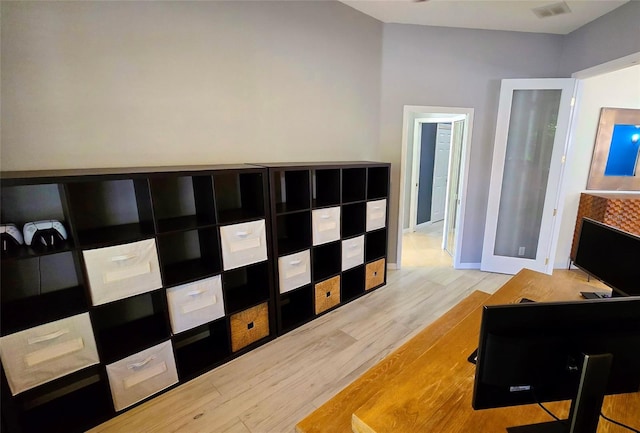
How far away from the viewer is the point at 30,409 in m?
1.73

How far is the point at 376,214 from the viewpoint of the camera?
309 centimetres

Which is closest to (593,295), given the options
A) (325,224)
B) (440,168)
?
(325,224)

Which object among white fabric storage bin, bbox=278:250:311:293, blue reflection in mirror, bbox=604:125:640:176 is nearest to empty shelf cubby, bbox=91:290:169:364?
white fabric storage bin, bbox=278:250:311:293

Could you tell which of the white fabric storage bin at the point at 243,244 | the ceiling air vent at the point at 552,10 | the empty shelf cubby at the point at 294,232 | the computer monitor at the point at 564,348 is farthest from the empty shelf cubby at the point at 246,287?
the ceiling air vent at the point at 552,10

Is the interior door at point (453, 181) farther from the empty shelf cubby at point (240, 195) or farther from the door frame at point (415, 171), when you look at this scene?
the empty shelf cubby at point (240, 195)

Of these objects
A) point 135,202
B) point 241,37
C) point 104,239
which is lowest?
point 104,239

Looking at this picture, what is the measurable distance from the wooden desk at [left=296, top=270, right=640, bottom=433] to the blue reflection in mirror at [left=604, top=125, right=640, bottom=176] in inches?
142

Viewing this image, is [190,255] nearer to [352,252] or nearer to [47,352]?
[47,352]

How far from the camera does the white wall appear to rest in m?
3.41

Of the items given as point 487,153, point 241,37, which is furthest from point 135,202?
point 487,153

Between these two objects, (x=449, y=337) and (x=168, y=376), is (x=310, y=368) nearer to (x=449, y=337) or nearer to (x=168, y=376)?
(x=168, y=376)

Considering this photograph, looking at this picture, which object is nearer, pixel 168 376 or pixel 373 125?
pixel 168 376

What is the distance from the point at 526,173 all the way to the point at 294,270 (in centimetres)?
310

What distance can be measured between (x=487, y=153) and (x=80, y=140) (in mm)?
3953
